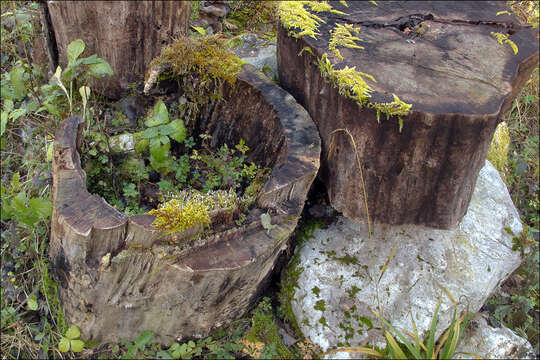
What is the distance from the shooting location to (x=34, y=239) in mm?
2805

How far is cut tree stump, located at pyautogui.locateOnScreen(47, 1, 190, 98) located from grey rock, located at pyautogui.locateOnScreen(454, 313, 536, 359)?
2.82 metres

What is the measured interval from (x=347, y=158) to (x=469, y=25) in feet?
4.14

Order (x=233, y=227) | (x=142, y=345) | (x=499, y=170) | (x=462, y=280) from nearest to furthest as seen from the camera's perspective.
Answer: (x=233, y=227) < (x=142, y=345) < (x=462, y=280) < (x=499, y=170)

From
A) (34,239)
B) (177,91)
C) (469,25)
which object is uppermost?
(469,25)

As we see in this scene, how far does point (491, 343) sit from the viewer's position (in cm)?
282

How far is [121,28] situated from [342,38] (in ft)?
4.81

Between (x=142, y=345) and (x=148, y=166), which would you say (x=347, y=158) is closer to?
(x=148, y=166)

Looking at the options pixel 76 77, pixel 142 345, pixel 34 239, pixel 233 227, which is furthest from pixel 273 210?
pixel 76 77

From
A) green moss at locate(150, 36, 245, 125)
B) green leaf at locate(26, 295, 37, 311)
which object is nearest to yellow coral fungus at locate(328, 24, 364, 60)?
green moss at locate(150, 36, 245, 125)

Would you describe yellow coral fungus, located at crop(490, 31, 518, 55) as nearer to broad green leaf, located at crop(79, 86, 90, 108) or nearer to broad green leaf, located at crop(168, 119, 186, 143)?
broad green leaf, located at crop(168, 119, 186, 143)

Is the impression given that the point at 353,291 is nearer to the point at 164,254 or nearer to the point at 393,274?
the point at 393,274

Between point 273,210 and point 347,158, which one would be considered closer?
point 273,210

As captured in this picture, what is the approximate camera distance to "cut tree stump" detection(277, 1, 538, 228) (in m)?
2.21

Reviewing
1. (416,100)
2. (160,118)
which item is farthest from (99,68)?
(416,100)
